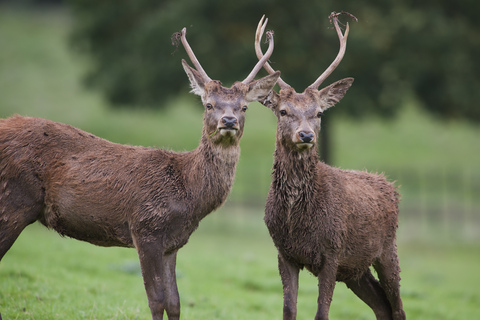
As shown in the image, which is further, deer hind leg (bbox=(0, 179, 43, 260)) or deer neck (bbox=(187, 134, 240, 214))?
deer neck (bbox=(187, 134, 240, 214))

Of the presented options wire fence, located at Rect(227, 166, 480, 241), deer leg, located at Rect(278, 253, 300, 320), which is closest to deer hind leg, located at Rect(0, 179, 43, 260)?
deer leg, located at Rect(278, 253, 300, 320)

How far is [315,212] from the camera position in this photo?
8.04 m

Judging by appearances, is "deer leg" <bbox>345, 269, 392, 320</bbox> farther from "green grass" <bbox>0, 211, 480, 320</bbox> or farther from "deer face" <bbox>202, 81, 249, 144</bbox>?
"deer face" <bbox>202, 81, 249, 144</bbox>

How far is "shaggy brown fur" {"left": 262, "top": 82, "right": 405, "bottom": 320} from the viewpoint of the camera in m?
7.92

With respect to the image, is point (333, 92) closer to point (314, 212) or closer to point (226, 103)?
point (226, 103)

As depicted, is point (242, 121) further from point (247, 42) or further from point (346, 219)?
point (247, 42)

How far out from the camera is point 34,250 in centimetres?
1443

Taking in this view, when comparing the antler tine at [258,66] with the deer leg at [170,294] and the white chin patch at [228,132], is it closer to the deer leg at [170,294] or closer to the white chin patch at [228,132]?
the white chin patch at [228,132]

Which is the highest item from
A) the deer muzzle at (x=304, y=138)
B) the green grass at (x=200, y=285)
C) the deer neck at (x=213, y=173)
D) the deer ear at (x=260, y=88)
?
the deer ear at (x=260, y=88)

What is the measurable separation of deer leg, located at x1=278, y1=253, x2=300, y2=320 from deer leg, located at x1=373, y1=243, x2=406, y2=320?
4.68 ft

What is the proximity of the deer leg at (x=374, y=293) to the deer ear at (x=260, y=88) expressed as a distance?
278cm

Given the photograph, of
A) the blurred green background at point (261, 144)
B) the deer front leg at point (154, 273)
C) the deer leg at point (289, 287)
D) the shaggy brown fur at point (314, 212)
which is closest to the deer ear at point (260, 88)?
the shaggy brown fur at point (314, 212)

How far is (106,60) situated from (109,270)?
12.9m

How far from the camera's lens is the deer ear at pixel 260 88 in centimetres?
833
